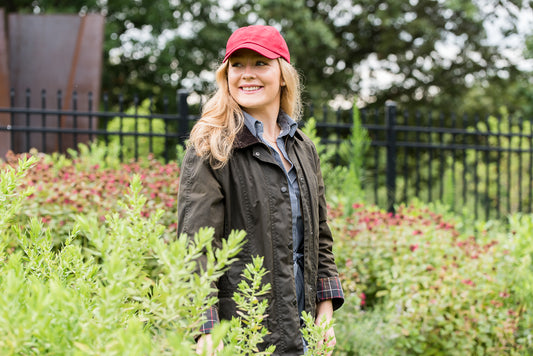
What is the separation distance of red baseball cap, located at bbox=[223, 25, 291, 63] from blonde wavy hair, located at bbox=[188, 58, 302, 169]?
8 centimetres

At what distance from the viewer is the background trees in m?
12.5

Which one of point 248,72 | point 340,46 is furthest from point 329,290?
point 340,46

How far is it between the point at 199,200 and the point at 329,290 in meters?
0.68

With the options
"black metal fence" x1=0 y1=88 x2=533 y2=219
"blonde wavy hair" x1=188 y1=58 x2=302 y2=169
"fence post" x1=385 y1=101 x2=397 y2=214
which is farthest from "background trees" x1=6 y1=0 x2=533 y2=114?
"blonde wavy hair" x1=188 y1=58 x2=302 y2=169

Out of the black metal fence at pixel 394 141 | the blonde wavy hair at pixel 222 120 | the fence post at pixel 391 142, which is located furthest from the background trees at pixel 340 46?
the blonde wavy hair at pixel 222 120

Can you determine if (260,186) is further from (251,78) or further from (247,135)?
(251,78)

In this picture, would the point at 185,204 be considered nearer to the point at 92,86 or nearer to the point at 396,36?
the point at 92,86

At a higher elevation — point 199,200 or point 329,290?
point 199,200

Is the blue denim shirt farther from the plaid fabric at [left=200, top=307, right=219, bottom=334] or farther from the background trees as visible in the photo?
the background trees

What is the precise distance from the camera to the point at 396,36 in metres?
14.7

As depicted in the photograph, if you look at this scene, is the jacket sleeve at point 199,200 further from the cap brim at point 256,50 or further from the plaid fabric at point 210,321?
the cap brim at point 256,50

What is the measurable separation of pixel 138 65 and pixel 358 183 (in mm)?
10821

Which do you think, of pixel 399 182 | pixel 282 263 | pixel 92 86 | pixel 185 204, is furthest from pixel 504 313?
pixel 399 182

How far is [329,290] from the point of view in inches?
75.2
